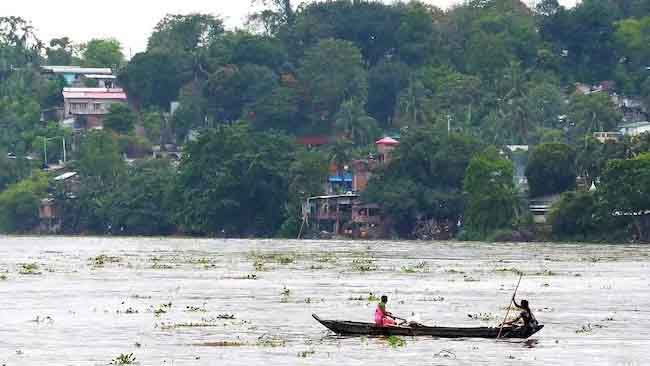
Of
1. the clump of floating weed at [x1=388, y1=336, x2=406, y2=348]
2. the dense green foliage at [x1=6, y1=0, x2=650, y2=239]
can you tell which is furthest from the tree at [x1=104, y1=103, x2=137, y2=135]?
the clump of floating weed at [x1=388, y1=336, x2=406, y2=348]

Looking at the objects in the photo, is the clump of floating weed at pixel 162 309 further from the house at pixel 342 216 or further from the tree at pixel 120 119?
the tree at pixel 120 119

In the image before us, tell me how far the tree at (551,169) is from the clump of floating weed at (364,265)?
4155 centimetres

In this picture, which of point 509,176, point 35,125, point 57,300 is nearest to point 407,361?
point 57,300

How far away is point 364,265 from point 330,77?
85959mm

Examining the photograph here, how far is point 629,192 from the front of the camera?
110 meters

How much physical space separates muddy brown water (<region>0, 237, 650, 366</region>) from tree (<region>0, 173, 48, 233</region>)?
2070 inches

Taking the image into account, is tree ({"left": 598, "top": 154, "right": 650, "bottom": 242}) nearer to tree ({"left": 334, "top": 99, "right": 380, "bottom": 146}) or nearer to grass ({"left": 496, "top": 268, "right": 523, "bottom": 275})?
grass ({"left": 496, "top": 268, "right": 523, "bottom": 275})

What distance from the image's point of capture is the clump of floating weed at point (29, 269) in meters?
73.2

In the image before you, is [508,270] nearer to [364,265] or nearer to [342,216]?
[364,265]

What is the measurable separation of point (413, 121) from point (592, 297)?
335 ft

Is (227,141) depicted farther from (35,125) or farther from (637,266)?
(637,266)

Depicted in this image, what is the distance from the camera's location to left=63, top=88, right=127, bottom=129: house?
572ft

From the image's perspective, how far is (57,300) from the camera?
56312mm

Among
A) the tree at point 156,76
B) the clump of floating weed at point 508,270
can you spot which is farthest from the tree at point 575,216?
the tree at point 156,76
